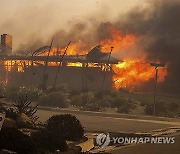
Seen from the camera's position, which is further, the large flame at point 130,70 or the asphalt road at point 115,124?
the large flame at point 130,70

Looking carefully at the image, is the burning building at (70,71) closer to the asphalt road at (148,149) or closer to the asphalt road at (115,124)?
the asphalt road at (115,124)

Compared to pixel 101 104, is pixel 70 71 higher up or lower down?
higher up

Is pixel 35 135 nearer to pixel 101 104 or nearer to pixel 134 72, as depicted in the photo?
pixel 101 104

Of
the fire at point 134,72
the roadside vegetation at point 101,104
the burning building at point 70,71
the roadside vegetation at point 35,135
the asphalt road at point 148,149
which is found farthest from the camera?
the fire at point 134,72

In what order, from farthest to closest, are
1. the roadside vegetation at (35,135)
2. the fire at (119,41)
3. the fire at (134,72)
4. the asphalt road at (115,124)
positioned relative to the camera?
1. the fire at (119,41)
2. the fire at (134,72)
3. the asphalt road at (115,124)
4. the roadside vegetation at (35,135)

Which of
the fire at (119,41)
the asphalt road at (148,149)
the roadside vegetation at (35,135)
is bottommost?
the asphalt road at (148,149)

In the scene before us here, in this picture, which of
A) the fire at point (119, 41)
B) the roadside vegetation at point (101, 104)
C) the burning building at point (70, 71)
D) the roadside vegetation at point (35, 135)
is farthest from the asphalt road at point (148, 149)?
the fire at point (119, 41)

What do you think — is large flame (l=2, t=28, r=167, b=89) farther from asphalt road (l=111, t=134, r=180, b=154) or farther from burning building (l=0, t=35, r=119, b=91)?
asphalt road (l=111, t=134, r=180, b=154)

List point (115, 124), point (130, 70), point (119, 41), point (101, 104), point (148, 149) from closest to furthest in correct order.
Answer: point (148, 149) < point (115, 124) < point (101, 104) < point (130, 70) < point (119, 41)

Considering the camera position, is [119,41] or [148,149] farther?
[119,41]

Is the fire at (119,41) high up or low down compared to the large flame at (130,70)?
up

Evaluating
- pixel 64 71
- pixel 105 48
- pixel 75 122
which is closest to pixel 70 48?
pixel 105 48

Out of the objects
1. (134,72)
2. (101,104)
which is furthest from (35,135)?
(134,72)

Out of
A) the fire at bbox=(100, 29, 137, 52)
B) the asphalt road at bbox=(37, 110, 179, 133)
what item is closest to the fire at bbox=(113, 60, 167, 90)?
the fire at bbox=(100, 29, 137, 52)
